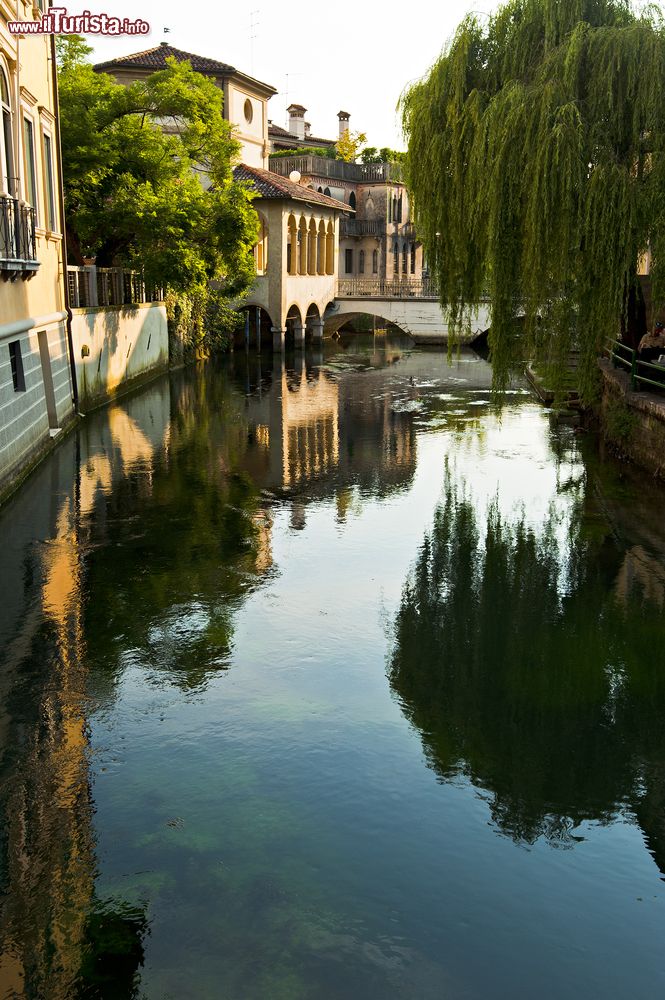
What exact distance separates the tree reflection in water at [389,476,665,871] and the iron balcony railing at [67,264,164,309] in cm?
1322

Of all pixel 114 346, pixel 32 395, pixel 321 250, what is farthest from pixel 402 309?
pixel 32 395

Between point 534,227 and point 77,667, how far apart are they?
9181mm

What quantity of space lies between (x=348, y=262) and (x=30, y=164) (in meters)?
45.9

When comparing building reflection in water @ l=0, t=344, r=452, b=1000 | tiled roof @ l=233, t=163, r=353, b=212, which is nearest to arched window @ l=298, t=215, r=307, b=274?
tiled roof @ l=233, t=163, r=353, b=212

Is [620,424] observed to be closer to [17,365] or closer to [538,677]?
[538,677]

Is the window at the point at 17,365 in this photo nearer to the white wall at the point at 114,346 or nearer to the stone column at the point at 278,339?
the white wall at the point at 114,346

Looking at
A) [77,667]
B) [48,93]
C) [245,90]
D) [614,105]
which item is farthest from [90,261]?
[77,667]

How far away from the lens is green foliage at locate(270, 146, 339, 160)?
5738 cm

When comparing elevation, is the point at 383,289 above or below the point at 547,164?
below

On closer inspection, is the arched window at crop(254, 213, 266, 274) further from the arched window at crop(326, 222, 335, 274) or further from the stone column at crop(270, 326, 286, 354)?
the arched window at crop(326, 222, 335, 274)

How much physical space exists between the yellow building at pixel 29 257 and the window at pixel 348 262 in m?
43.0

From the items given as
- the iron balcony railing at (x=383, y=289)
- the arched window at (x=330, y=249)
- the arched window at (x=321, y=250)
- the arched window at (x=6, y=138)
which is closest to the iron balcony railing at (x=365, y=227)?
the iron balcony railing at (x=383, y=289)

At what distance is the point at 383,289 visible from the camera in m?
48.3

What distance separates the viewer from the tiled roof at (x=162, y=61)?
3644 cm
